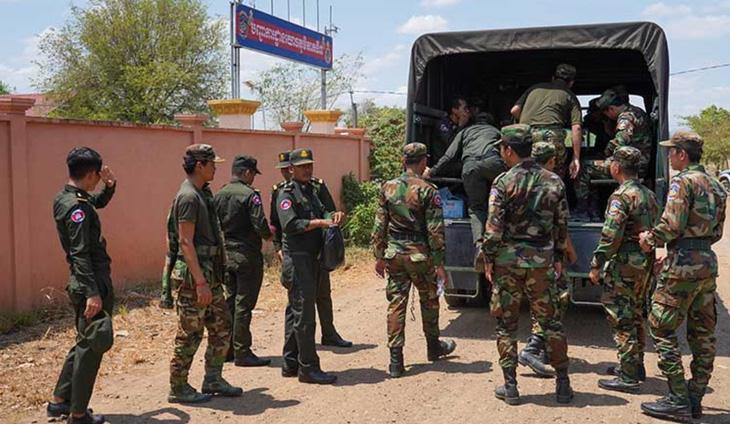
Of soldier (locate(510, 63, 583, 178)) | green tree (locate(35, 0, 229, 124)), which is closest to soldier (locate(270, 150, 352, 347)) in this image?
soldier (locate(510, 63, 583, 178))

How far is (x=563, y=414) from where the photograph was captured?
4586 millimetres

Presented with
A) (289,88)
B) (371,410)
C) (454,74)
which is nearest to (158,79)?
(289,88)

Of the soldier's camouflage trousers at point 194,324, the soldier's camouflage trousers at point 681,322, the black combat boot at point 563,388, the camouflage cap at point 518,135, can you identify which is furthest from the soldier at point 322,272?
the soldier's camouflage trousers at point 681,322

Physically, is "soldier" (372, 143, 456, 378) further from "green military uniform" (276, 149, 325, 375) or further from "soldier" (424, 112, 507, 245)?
"soldier" (424, 112, 507, 245)

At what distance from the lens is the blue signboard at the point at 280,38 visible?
57.4ft

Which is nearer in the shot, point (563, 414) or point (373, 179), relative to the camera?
point (563, 414)

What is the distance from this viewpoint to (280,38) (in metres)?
19.3

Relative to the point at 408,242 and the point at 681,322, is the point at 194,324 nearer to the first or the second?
the point at 408,242

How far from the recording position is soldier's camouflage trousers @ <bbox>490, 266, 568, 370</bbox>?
4.74 metres

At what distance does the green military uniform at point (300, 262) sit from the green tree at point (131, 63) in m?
22.7

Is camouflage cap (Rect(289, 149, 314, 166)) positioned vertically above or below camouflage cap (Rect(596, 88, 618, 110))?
below

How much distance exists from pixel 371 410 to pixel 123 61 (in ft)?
83.4

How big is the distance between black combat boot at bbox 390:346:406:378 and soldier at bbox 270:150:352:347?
798mm

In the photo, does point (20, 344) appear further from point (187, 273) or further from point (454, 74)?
point (454, 74)
